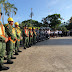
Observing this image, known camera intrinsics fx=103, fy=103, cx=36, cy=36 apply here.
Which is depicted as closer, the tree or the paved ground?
the paved ground

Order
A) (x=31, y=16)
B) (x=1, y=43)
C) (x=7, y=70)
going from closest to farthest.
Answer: (x=1, y=43)
(x=7, y=70)
(x=31, y=16)

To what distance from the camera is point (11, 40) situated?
462 cm

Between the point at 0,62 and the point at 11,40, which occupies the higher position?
the point at 11,40

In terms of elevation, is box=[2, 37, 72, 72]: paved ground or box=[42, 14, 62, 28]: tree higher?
box=[42, 14, 62, 28]: tree

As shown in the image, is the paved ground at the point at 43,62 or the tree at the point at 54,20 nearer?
the paved ground at the point at 43,62

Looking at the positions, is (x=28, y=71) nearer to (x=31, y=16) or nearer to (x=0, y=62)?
(x=0, y=62)

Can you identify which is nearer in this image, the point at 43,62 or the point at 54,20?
the point at 43,62

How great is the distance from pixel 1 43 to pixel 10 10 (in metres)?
25.3

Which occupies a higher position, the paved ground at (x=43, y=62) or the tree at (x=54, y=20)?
the tree at (x=54, y=20)

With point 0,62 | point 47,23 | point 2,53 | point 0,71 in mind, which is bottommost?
point 0,71

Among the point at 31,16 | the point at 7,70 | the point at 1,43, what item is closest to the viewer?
the point at 1,43

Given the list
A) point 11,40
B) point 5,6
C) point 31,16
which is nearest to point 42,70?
point 11,40

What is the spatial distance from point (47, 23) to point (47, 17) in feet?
9.92

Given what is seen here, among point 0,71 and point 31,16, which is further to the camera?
point 31,16
